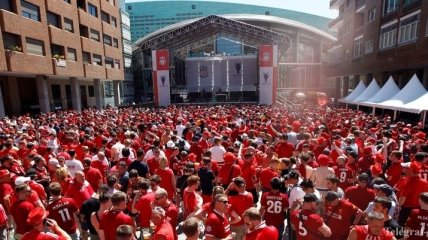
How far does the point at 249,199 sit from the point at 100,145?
5.99 metres

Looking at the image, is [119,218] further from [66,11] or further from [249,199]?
[66,11]

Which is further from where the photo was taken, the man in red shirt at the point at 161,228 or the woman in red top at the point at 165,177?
the woman in red top at the point at 165,177

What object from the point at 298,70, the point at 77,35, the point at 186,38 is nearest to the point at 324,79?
the point at 298,70

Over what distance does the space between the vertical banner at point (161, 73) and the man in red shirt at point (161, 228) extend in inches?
1098

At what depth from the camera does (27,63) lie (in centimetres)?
2080

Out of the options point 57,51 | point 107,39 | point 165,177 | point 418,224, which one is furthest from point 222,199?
point 107,39

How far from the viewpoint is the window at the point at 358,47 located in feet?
102

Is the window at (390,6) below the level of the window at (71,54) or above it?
above

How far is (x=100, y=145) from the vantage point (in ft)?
29.5

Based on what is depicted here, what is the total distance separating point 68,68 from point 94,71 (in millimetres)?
5197

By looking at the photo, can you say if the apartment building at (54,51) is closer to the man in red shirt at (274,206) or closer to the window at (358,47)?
the man in red shirt at (274,206)

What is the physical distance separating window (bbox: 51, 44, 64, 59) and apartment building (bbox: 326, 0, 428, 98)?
91.2 feet

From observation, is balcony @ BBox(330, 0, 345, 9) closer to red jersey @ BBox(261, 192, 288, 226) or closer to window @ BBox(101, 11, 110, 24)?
window @ BBox(101, 11, 110, 24)

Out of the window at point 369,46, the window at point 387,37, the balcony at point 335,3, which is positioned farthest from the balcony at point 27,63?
the balcony at point 335,3
